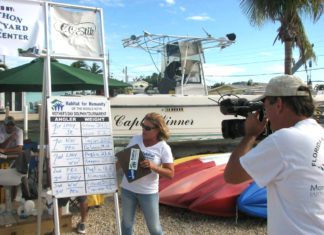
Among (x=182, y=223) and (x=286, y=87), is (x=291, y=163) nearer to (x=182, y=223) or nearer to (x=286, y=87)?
(x=286, y=87)

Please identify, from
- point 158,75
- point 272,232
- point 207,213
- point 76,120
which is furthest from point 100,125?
point 158,75

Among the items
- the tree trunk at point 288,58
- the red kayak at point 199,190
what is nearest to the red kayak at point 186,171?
the red kayak at point 199,190

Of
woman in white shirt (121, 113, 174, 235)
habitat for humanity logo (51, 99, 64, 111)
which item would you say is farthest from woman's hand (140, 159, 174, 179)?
habitat for humanity logo (51, 99, 64, 111)

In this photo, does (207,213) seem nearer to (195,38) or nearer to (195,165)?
(195,165)

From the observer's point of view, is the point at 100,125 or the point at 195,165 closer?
the point at 100,125

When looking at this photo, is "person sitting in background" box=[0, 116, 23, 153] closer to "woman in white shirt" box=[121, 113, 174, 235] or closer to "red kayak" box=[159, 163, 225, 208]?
"red kayak" box=[159, 163, 225, 208]

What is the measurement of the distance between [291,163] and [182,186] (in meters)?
4.01

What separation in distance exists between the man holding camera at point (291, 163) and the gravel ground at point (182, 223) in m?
3.08

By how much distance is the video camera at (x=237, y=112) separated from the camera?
6.25 ft

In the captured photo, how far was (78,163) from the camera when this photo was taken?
9.69 feet

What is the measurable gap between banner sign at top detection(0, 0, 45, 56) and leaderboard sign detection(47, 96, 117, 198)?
61 centimetres

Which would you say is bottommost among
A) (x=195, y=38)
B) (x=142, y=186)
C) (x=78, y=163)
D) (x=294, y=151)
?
(x=142, y=186)

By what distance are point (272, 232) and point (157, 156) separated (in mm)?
1715

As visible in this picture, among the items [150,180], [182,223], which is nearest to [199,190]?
[182,223]
